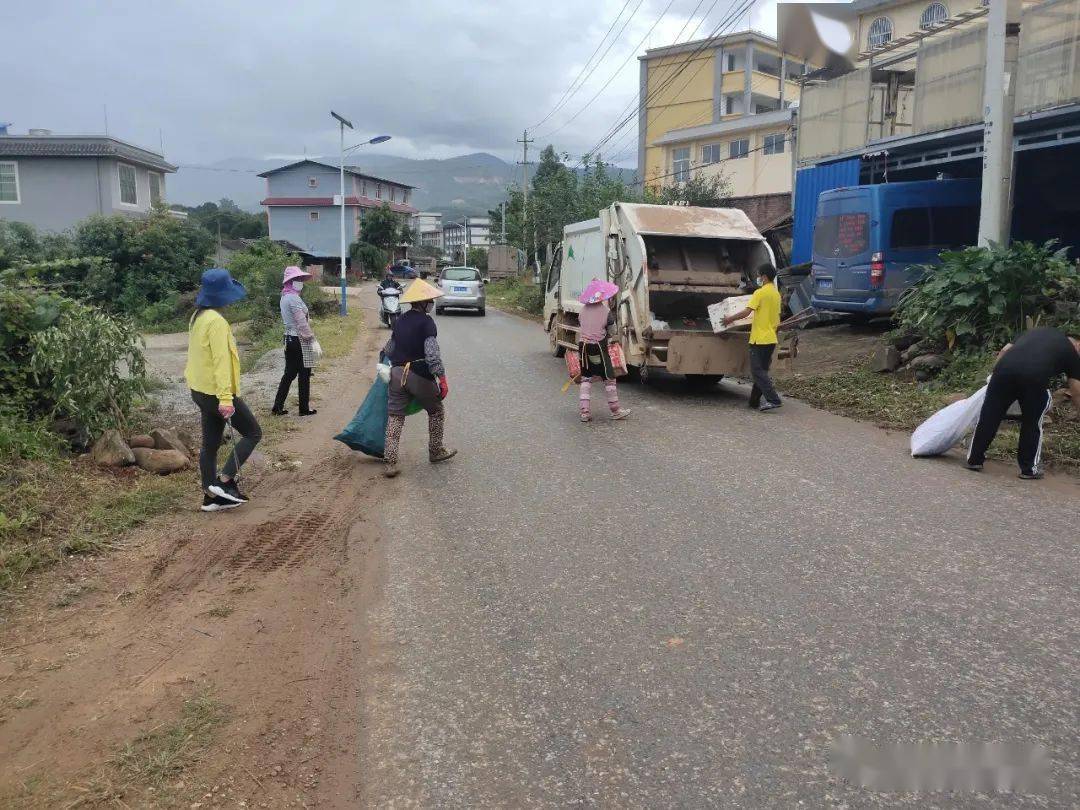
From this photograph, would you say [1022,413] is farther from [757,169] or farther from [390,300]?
[757,169]

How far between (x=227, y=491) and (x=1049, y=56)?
471 inches

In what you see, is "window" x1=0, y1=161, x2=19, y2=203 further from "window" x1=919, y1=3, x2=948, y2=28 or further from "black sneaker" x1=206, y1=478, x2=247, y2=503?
"window" x1=919, y1=3, x2=948, y2=28

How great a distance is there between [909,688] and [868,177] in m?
15.9

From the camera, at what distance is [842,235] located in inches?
594

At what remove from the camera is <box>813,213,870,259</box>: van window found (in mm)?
14539

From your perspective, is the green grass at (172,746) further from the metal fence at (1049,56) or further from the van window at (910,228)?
the van window at (910,228)

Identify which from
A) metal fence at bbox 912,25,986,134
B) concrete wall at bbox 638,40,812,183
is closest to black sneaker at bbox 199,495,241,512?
metal fence at bbox 912,25,986,134

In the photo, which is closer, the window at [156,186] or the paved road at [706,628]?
the paved road at [706,628]

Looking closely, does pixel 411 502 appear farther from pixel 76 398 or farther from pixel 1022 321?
pixel 1022 321

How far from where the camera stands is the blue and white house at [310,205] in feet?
202

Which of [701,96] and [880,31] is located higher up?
[880,31]

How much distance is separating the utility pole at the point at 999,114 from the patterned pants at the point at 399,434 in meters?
8.12

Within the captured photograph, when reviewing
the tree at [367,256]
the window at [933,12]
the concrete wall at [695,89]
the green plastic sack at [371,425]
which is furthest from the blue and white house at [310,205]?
the green plastic sack at [371,425]

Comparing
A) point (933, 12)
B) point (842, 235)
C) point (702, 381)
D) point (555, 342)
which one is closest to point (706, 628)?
point (702, 381)
